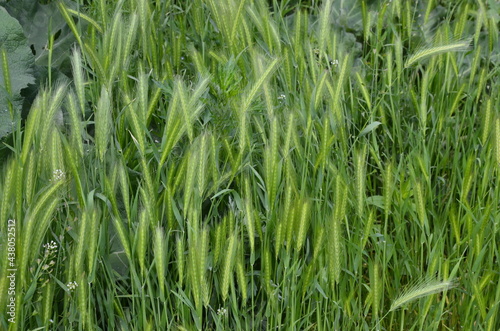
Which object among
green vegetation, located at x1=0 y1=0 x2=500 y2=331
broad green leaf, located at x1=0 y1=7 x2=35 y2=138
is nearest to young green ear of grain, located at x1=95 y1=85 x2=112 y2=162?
green vegetation, located at x1=0 y1=0 x2=500 y2=331

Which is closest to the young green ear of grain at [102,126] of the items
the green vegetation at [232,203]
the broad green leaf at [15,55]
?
the green vegetation at [232,203]

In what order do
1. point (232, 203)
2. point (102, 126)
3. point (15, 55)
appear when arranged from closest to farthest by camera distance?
1. point (102, 126)
2. point (232, 203)
3. point (15, 55)

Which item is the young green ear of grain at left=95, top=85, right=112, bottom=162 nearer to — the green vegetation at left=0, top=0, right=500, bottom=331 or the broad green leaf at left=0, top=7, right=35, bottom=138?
the green vegetation at left=0, top=0, right=500, bottom=331

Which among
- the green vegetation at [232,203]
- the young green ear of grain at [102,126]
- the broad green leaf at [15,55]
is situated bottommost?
the green vegetation at [232,203]

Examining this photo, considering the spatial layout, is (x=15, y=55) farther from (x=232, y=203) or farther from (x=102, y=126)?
(x=232, y=203)

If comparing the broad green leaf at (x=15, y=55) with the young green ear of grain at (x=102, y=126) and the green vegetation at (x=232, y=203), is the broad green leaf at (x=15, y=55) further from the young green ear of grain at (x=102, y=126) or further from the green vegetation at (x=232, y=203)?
the young green ear of grain at (x=102, y=126)

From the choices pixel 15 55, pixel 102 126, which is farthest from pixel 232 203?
pixel 15 55

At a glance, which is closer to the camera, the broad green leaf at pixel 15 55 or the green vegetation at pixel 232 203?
the green vegetation at pixel 232 203

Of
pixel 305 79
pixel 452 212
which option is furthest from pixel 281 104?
pixel 452 212

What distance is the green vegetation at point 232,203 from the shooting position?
1.48 m

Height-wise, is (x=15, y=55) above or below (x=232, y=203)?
above

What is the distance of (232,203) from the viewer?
1.60m

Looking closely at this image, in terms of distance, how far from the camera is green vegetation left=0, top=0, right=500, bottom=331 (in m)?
1.48

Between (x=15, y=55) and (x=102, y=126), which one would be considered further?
(x=15, y=55)
